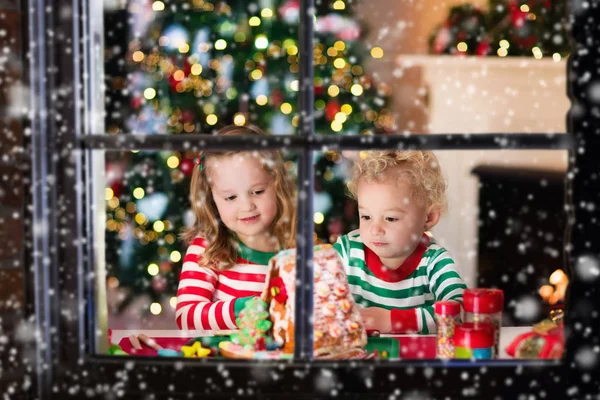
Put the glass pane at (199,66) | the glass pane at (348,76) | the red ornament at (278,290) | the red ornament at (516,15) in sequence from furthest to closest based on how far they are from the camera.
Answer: the red ornament at (516,15) < the glass pane at (348,76) < the glass pane at (199,66) < the red ornament at (278,290)

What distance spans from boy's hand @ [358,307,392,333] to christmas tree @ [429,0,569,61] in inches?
84.5

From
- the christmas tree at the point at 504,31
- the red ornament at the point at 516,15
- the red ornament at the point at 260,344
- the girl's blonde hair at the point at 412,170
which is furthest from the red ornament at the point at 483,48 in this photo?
the red ornament at the point at 260,344

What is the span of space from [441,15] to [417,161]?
1.90 m

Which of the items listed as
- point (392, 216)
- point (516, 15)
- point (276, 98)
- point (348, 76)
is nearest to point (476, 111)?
point (516, 15)

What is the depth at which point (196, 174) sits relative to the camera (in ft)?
7.98

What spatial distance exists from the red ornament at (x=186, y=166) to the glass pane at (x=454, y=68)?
0.77 meters

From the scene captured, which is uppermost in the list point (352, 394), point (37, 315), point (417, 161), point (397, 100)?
point (397, 100)

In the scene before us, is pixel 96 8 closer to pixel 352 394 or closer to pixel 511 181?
pixel 352 394

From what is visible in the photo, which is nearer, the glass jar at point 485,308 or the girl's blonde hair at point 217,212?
the glass jar at point 485,308

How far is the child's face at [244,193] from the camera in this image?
227 centimetres

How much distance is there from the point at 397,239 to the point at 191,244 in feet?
2.39

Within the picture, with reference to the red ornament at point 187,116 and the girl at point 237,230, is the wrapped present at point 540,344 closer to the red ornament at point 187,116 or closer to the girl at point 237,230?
the girl at point 237,230

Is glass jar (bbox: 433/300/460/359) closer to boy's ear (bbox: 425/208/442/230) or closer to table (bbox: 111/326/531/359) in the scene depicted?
table (bbox: 111/326/531/359)

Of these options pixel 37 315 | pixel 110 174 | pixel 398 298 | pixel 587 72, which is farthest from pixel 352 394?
pixel 110 174
